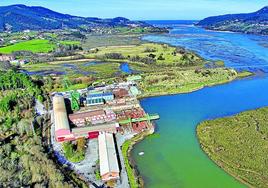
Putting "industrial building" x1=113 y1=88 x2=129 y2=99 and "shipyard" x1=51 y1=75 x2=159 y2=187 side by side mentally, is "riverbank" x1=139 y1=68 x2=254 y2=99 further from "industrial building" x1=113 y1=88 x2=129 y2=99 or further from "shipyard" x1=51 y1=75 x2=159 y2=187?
"shipyard" x1=51 y1=75 x2=159 y2=187

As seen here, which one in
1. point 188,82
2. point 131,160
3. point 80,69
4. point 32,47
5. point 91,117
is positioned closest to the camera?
point 131,160

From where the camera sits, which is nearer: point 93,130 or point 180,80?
point 93,130

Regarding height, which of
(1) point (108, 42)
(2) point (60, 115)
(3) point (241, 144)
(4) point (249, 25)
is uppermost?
(2) point (60, 115)

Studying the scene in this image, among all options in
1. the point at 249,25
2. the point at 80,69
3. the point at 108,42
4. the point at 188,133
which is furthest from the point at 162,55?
the point at 249,25

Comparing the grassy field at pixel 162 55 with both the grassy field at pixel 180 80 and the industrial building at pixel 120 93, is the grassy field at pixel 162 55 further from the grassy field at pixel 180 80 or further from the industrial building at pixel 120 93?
the industrial building at pixel 120 93

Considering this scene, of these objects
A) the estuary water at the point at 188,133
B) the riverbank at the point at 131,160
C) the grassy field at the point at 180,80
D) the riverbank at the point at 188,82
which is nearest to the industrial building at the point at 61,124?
the riverbank at the point at 131,160

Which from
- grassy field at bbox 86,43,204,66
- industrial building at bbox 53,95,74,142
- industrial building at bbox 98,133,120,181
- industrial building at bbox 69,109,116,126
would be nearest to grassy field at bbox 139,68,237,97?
grassy field at bbox 86,43,204,66

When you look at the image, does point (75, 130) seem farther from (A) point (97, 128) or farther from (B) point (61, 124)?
(A) point (97, 128)
